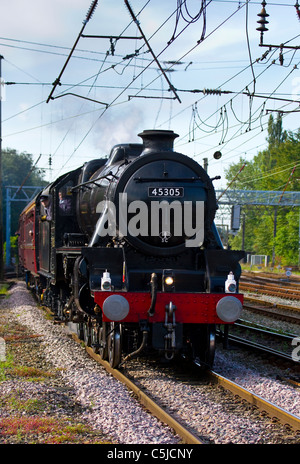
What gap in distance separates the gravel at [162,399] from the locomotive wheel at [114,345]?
0.78 feet

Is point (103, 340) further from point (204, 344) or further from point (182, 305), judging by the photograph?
point (204, 344)

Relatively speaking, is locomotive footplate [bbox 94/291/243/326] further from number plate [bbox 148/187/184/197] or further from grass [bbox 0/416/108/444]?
grass [bbox 0/416/108/444]

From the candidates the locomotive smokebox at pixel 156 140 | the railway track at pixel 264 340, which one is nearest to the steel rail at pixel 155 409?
the railway track at pixel 264 340

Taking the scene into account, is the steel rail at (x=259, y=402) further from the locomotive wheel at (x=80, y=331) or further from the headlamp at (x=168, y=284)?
the locomotive wheel at (x=80, y=331)

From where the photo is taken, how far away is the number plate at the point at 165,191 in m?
8.29

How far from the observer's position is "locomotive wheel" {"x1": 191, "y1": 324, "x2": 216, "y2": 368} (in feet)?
26.6

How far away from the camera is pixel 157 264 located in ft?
27.9

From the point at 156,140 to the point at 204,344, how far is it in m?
3.08

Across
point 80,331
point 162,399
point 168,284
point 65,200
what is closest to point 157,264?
point 168,284

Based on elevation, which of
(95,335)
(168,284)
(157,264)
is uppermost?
(157,264)
